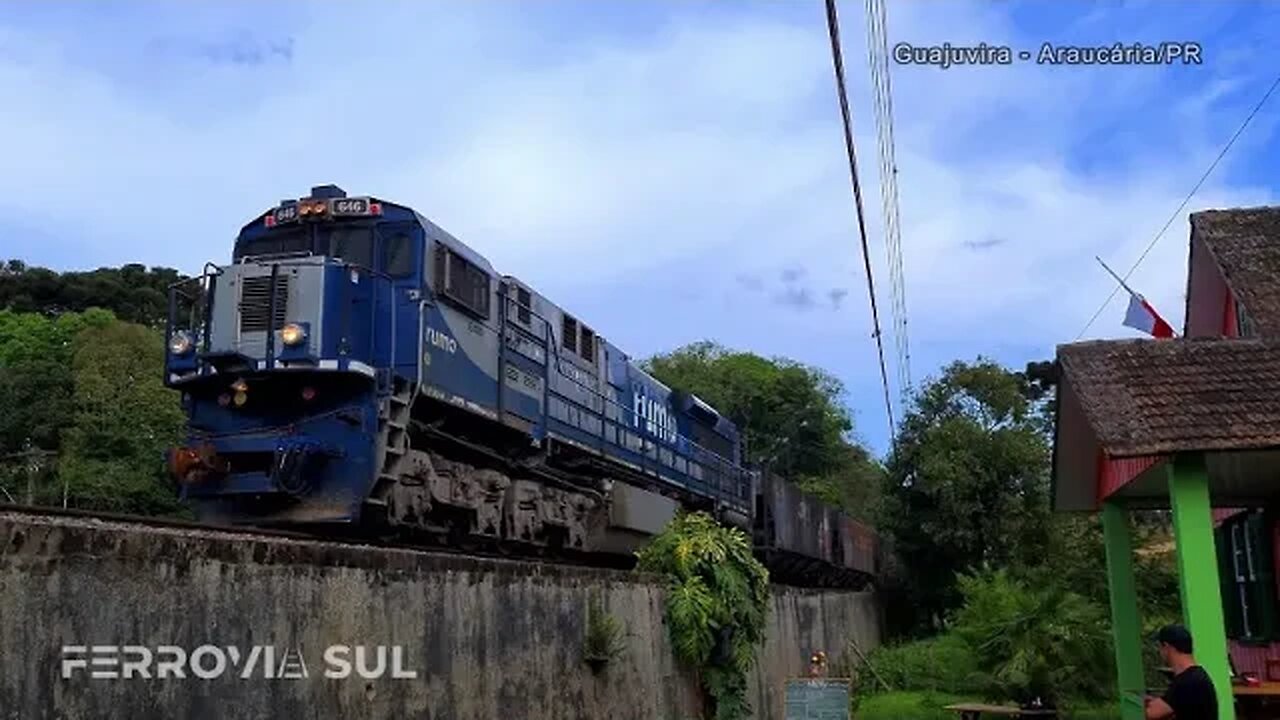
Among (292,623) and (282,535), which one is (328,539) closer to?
(282,535)

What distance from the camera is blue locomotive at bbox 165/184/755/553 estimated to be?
10.9 metres

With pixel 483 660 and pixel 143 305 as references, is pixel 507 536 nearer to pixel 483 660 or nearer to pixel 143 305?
pixel 483 660

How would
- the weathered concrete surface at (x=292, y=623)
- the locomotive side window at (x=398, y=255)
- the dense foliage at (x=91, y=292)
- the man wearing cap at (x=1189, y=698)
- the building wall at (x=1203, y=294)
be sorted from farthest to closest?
1. the dense foliage at (x=91, y=292)
2. the building wall at (x=1203, y=294)
3. the locomotive side window at (x=398, y=255)
4. the man wearing cap at (x=1189, y=698)
5. the weathered concrete surface at (x=292, y=623)

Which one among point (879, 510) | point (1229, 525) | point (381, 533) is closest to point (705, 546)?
point (381, 533)

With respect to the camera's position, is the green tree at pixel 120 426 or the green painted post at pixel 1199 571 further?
the green tree at pixel 120 426

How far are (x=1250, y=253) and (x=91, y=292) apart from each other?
171ft

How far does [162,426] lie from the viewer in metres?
37.4

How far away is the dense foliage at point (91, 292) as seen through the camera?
177 feet

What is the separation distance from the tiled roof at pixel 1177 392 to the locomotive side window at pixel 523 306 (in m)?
6.97

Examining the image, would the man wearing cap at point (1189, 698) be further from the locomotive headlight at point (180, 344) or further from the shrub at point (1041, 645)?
the shrub at point (1041, 645)

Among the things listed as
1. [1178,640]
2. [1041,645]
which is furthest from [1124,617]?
[1178,640]

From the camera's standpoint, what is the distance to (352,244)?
12.2 metres

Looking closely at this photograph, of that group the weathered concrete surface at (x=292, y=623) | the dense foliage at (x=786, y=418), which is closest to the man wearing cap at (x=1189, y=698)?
the weathered concrete surface at (x=292, y=623)

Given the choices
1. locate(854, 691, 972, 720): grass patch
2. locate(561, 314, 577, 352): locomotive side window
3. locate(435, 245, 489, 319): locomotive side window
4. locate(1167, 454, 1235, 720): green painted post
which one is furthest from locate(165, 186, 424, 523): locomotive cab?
locate(854, 691, 972, 720): grass patch
